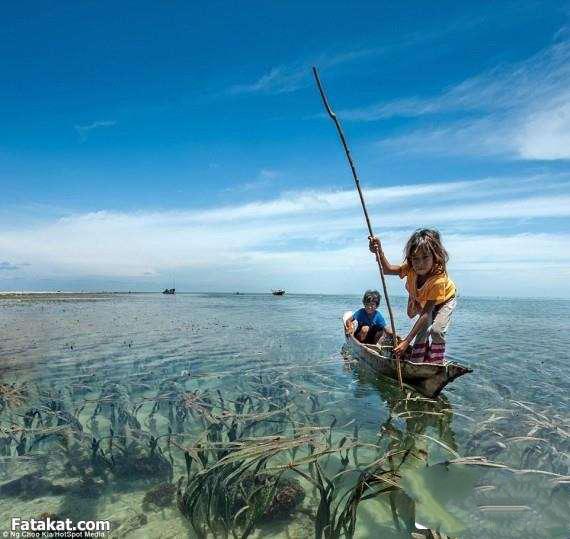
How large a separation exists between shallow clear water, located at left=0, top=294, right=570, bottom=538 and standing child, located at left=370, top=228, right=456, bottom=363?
117cm

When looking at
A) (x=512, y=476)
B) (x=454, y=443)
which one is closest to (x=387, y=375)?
(x=454, y=443)

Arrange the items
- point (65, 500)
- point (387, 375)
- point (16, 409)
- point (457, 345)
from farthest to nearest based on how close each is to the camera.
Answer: point (457, 345)
point (387, 375)
point (16, 409)
point (65, 500)

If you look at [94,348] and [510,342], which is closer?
[94,348]

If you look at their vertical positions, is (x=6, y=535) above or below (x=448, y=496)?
below

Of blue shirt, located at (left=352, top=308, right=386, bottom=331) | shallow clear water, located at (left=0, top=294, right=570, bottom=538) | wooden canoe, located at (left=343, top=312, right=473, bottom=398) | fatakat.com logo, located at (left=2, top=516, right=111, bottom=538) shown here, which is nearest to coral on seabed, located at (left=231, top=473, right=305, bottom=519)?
shallow clear water, located at (left=0, top=294, right=570, bottom=538)

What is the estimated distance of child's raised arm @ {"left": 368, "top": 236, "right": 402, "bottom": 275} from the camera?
938 centimetres

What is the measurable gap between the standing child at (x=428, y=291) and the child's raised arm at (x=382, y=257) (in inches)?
10.0

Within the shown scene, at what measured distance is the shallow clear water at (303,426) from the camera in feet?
14.6

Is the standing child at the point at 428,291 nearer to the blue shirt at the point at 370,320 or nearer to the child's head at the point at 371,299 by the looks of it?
the child's head at the point at 371,299

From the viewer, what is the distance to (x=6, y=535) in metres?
4.16

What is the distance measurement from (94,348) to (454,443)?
14.2m

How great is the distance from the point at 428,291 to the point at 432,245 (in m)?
1.00

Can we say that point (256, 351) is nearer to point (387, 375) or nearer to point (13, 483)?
point (387, 375)

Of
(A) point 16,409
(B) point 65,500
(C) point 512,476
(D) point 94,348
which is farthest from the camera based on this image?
(D) point 94,348
